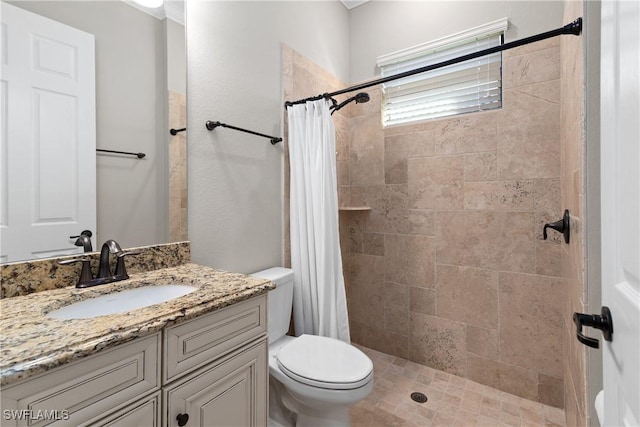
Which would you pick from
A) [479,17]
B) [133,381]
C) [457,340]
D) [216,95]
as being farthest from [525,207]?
[133,381]

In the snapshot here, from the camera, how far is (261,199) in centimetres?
182

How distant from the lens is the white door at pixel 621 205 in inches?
19.2

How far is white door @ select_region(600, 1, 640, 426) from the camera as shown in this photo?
1.60 ft

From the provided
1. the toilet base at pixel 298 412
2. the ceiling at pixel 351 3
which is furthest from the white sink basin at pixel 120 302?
the ceiling at pixel 351 3

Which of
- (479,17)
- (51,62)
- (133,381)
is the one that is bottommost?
(133,381)

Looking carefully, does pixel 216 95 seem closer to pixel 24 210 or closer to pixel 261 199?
pixel 261 199

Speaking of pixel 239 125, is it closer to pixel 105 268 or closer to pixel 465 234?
pixel 105 268

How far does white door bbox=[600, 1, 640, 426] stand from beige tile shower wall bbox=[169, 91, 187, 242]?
1.51 meters

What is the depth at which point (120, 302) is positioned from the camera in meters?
1.07

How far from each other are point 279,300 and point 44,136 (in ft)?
4.15

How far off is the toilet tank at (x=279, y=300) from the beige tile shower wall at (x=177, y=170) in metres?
0.52

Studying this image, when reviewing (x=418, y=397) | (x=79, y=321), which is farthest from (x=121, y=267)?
A: (x=418, y=397)

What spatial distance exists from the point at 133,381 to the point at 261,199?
1.18m

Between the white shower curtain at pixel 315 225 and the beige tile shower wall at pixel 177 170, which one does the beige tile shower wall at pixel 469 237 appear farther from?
the beige tile shower wall at pixel 177 170
